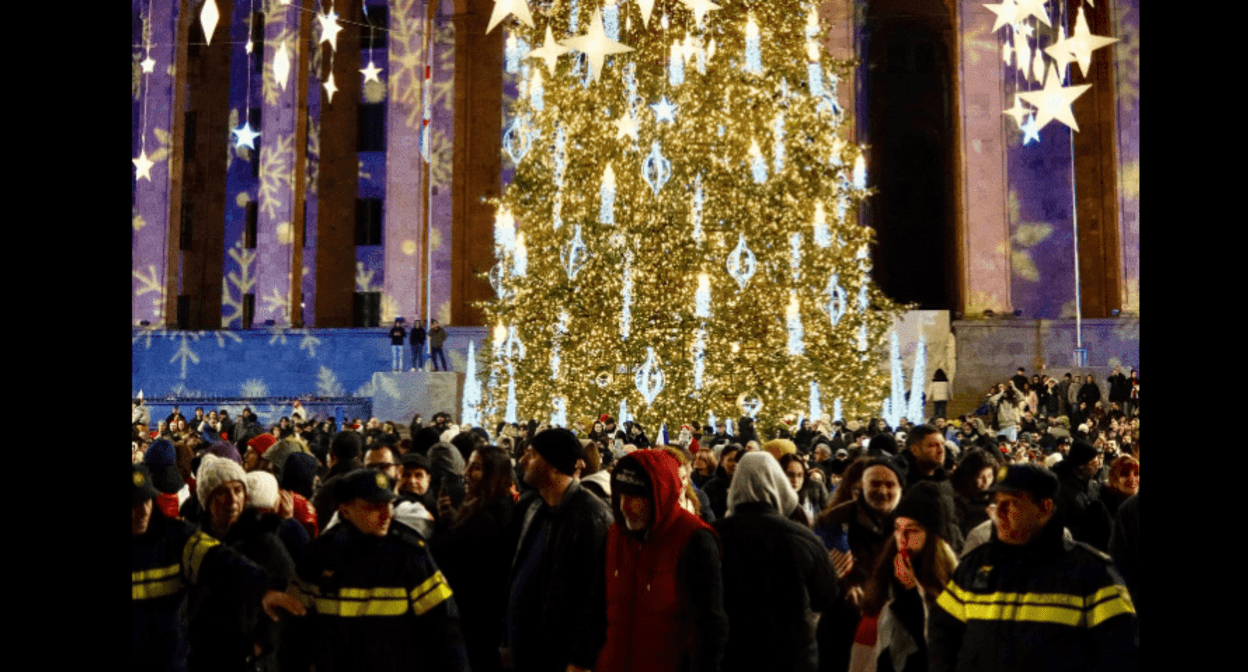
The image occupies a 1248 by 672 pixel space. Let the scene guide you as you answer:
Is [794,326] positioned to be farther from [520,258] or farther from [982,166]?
[982,166]

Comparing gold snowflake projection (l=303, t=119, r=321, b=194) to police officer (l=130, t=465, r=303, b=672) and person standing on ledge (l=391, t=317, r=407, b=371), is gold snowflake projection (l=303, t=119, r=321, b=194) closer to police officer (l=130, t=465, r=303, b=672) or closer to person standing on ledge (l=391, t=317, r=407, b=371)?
person standing on ledge (l=391, t=317, r=407, b=371)

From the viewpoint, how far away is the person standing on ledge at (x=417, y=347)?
3119 centimetres

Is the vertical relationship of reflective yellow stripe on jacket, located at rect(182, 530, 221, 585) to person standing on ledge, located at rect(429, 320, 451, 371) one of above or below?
below

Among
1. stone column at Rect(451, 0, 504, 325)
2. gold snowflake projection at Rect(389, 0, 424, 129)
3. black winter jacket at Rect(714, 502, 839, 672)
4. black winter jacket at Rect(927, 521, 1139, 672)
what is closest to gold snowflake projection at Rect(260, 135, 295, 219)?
gold snowflake projection at Rect(389, 0, 424, 129)

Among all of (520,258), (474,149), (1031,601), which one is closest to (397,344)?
(474,149)

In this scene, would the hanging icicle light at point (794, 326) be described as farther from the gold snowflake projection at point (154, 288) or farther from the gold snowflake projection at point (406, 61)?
the gold snowflake projection at point (154, 288)

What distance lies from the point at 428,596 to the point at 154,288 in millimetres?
32585

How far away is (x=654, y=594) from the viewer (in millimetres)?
5328

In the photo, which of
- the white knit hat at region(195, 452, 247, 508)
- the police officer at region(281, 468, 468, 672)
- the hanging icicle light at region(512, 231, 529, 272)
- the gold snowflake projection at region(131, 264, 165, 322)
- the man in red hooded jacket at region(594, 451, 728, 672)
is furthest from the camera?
the gold snowflake projection at region(131, 264, 165, 322)

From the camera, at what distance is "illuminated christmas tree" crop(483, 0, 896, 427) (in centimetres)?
2191

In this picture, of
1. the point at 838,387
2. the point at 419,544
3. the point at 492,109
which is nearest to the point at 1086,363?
the point at 838,387
